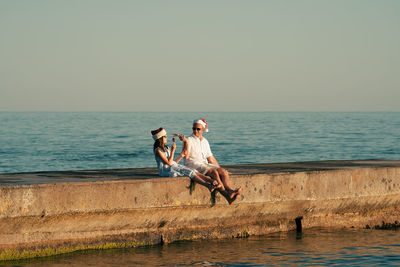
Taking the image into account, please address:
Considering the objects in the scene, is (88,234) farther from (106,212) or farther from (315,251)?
(315,251)

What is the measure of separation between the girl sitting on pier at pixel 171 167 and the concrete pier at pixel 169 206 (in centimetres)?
12

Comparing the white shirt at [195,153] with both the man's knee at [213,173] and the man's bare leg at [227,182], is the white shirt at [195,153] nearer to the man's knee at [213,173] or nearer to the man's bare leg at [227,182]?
the man's knee at [213,173]

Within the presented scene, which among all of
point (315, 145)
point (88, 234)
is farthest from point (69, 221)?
point (315, 145)

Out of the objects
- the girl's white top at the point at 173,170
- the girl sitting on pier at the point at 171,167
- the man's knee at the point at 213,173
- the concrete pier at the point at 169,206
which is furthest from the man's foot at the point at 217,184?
the girl's white top at the point at 173,170

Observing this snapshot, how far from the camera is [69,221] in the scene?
26.5 feet

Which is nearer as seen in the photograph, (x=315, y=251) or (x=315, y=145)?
(x=315, y=251)

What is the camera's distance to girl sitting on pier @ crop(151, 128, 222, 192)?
8.73 meters

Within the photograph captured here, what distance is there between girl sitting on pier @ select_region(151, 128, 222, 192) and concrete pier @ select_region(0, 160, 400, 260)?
12cm

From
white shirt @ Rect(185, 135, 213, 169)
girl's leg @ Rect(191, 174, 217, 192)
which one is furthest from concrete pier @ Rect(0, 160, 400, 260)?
white shirt @ Rect(185, 135, 213, 169)

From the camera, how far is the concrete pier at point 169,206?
784 centimetres

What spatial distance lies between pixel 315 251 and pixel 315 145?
107ft

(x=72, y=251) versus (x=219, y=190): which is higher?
(x=219, y=190)

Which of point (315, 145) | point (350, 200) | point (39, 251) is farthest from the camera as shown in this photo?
point (315, 145)

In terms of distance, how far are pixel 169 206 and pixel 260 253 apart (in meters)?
1.34
